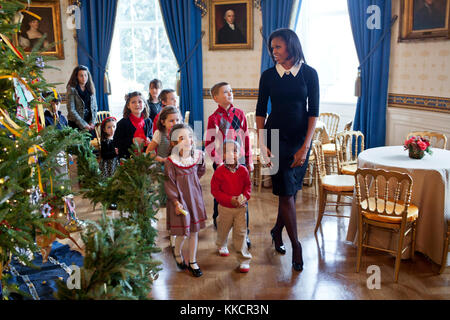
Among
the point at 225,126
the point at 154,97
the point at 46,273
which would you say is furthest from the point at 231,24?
the point at 46,273

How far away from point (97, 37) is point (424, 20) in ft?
19.1

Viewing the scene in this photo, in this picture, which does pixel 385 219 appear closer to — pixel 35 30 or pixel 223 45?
pixel 223 45

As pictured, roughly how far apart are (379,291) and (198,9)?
6169 millimetres

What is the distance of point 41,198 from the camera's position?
8.03ft

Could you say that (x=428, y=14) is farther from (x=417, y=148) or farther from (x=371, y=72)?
(x=417, y=148)

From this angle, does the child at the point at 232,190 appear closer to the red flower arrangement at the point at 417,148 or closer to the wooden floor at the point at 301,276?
the wooden floor at the point at 301,276

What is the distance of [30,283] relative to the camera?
3.39 metres

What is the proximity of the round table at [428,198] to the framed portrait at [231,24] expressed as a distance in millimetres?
4459

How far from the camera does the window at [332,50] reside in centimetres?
734

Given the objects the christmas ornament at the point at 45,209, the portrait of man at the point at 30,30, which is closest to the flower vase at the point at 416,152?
the christmas ornament at the point at 45,209

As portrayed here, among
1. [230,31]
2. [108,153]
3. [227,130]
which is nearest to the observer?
[227,130]

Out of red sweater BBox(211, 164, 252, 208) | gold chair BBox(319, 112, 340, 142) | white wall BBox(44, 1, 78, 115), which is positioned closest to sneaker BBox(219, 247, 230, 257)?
red sweater BBox(211, 164, 252, 208)
